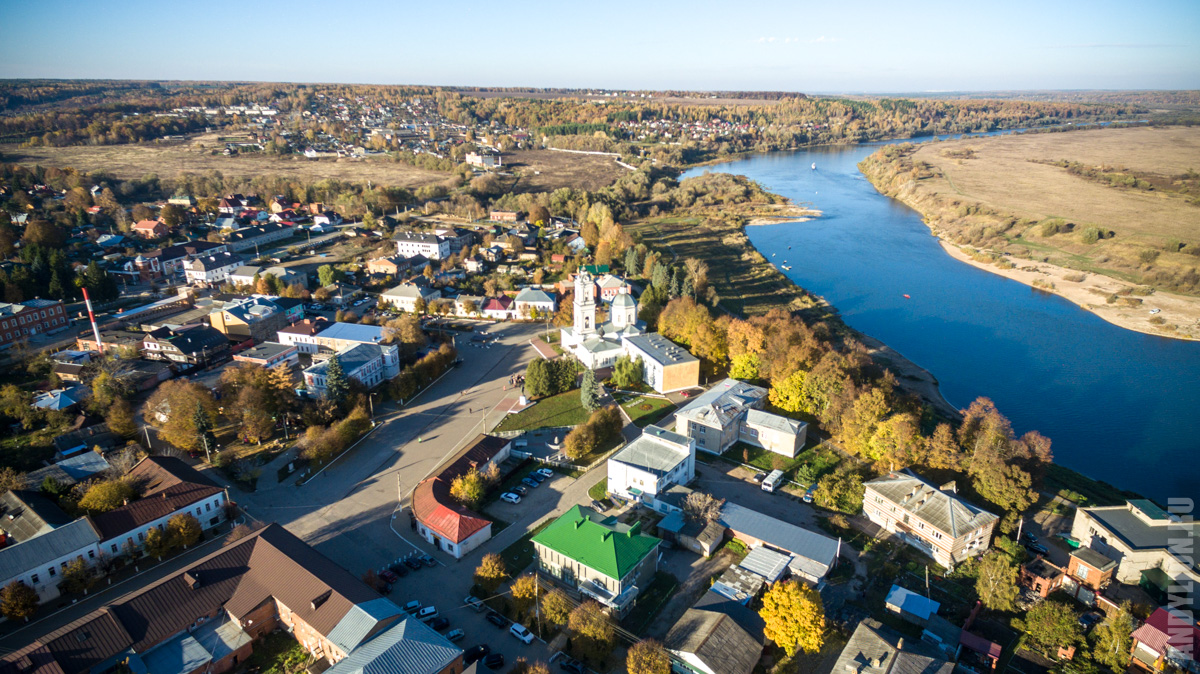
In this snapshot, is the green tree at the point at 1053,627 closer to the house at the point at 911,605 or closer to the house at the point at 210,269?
the house at the point at 911,605

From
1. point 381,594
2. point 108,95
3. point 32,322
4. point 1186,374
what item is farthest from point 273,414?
point 108,95

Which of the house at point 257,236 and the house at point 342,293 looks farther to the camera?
the house at point 257,236

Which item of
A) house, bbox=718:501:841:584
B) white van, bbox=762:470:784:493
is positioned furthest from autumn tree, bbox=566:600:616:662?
white van, bbox=762:470:784:493

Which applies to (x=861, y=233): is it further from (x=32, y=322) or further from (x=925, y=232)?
(x=32, y=322)

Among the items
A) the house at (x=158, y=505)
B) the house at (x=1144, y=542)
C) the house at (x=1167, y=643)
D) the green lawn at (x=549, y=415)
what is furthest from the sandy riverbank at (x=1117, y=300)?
the house at (x=158, y=505)

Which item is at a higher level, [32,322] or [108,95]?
[108,95]

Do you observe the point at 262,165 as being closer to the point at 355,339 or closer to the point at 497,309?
the point at 497,309

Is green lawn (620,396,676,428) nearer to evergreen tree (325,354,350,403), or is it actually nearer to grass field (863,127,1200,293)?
evergreen tree (325,354,350,403)
